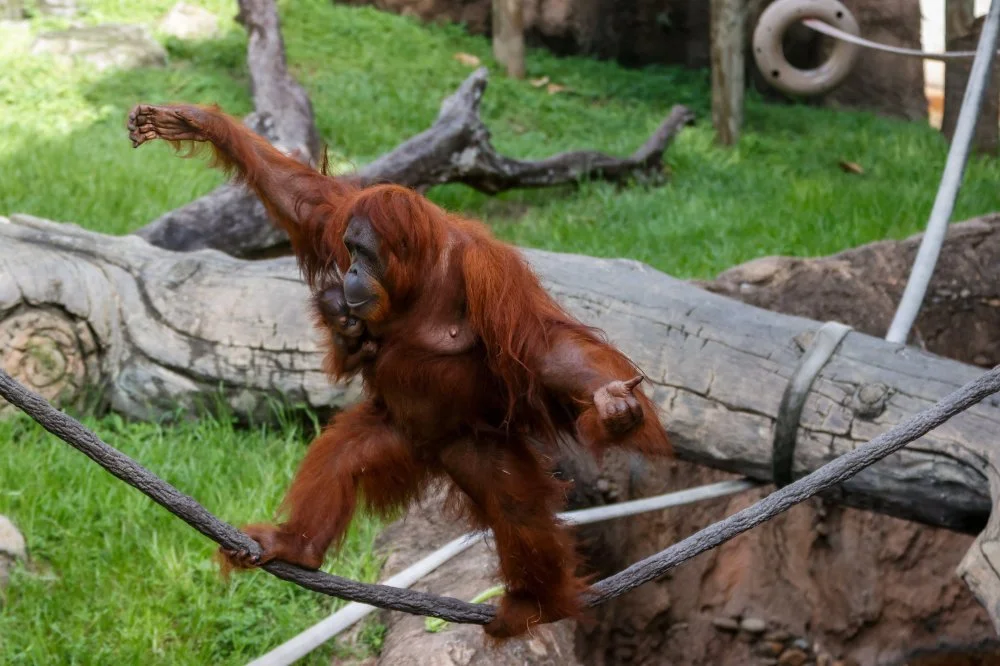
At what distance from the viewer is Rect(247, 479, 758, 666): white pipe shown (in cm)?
279

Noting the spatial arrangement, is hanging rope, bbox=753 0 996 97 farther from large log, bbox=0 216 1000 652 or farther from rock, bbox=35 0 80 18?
rock, bbox=35 0 80 18

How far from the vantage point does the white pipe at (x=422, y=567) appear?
110 inches

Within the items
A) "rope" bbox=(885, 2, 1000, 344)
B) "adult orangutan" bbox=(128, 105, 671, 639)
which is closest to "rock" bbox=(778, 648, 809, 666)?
"rope" bbox=(885, 2, 1000, 344)

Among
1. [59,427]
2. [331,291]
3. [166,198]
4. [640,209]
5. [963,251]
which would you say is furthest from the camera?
[640,209]

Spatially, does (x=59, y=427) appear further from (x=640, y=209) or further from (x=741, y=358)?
(x=640, y=209)

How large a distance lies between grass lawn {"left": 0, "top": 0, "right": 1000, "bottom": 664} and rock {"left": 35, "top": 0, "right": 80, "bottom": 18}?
0.26m

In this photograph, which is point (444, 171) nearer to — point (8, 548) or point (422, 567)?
point (422, 567)

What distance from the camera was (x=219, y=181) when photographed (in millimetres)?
5867

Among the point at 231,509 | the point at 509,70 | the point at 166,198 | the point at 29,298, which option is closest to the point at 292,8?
the point at 509,70

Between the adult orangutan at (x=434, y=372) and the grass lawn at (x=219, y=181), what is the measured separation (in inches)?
29.6

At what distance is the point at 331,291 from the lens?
2301 millimetres

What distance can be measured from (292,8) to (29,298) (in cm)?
598

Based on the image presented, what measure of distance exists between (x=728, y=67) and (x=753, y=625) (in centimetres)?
448

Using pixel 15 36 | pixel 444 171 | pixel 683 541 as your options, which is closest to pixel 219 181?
pixel 444 171
